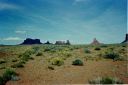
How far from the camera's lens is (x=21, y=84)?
10.5 meters

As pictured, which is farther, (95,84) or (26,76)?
(26,76)

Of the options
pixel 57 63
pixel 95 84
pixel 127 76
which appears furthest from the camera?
pixel 57 63

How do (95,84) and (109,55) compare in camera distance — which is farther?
(109,55)

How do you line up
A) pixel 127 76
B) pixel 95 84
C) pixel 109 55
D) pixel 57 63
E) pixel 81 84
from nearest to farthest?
pixel 95 84 → pixel 81 84 → pixel 127 76 → pixel 57 63 → pixel 109 55

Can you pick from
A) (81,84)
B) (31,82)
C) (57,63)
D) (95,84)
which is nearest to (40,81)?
(31,82)

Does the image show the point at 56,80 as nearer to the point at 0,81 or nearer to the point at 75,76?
the point at 75,76

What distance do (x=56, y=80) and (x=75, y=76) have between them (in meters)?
1.25

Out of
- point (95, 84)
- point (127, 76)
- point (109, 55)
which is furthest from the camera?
point (109, 55)

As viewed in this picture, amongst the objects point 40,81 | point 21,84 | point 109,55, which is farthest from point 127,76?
point 109,55

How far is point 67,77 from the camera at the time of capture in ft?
38.4

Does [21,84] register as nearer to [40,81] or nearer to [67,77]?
[40,81]

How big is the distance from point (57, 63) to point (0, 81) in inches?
267

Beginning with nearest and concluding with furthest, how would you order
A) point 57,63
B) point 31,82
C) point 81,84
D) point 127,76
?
point 81,84 < point 31,82 < point 127,76 < point 57,63

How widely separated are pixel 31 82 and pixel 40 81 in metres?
0.46
